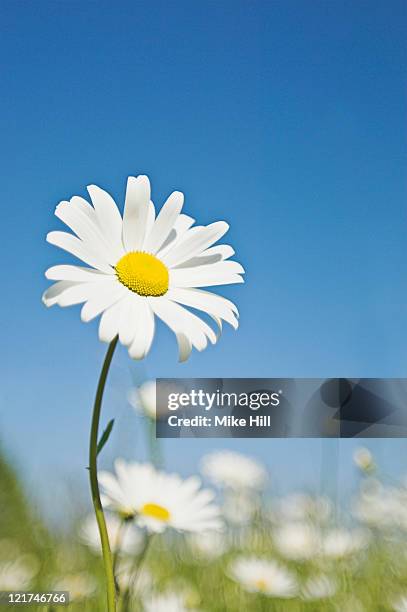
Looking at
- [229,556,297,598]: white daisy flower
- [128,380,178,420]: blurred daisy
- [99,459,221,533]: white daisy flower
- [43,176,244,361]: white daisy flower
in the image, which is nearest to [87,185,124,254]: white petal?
[43,176,244,361]: white daisy flower

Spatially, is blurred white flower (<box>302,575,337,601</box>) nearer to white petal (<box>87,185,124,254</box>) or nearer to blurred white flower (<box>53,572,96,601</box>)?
blurred white flower (<box>53,572,96,601</box>)

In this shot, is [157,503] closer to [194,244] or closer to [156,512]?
[156,512]

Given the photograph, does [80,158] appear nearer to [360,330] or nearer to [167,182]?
[167,182]

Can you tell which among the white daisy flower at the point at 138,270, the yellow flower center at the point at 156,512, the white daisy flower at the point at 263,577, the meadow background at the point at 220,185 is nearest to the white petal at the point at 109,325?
the white daisy flower at the point at 138,270

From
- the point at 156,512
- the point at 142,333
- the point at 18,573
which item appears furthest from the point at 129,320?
the point at 18,573

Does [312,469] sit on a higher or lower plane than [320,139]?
lower

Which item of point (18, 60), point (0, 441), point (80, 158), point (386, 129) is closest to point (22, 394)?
point (0, 441)

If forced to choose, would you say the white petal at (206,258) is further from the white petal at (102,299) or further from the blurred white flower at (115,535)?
the blurred white flower at (115,535)
